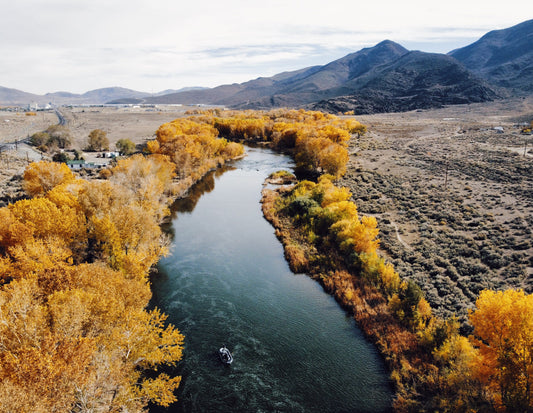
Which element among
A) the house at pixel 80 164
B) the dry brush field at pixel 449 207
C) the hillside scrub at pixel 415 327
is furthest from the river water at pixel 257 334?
the house at pixel 80 164

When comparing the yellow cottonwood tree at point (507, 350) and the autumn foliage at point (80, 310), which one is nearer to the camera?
the autumn foliage at point (80, 310)

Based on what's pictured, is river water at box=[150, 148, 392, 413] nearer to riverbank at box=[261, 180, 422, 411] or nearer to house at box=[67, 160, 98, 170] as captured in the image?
riverbank at box=[261, 180, 422, 411]

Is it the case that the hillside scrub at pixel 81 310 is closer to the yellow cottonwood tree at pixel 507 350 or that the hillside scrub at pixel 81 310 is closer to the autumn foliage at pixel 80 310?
the autumn foliage at pixel 80 310

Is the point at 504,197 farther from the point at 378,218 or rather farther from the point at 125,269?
the point at 125,269

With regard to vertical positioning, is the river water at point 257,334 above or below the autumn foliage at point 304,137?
below

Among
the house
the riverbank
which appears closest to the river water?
the riverbank

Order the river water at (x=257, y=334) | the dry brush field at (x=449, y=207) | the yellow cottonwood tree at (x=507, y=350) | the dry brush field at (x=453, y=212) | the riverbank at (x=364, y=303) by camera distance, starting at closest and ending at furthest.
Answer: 1. the yellow cottonwood tree at (x=507, y=350)
2. the river water at (x=257, y=334)
3. the riverbank at (x=364, y=303)
4. the dry brush field at (x=453, y=212)
5. the dry brush field at (x=449, y=207)

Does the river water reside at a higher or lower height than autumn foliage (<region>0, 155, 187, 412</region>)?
lower
